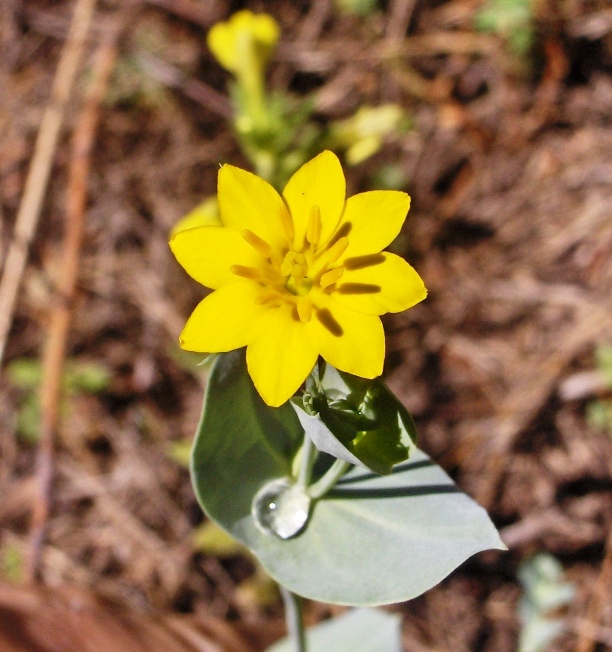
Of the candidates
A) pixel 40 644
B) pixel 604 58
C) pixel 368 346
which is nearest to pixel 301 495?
pixel 368 346

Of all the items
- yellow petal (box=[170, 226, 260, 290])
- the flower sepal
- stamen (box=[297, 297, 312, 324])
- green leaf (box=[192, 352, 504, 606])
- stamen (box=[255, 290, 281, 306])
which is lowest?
green leaf (box=[192, 352, 504, 606])

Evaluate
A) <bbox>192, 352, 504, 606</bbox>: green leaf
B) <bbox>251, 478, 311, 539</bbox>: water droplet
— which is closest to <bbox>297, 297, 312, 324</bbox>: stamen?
<bbox>192, 352, 504, 606</bbox>: green leaf

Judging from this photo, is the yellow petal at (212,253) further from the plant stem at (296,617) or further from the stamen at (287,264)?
the plant stem at (296,617)

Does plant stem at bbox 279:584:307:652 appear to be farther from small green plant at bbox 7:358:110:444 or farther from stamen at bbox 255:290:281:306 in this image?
small green plant at bbox 7:358:110:444

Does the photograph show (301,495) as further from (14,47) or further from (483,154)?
(14,47)

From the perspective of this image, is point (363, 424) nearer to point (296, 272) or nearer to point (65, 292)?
point (296, 272)

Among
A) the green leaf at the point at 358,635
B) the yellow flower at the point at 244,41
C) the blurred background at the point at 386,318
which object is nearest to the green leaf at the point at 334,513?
the green leaf at the point at 358,635
